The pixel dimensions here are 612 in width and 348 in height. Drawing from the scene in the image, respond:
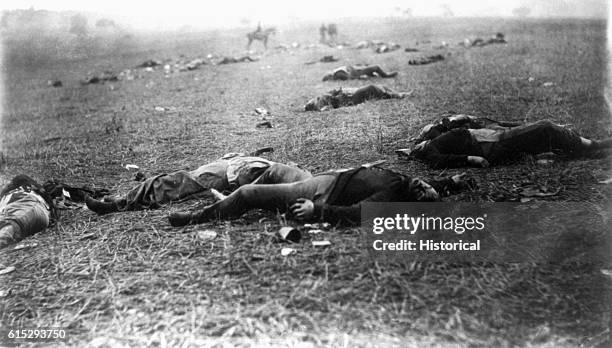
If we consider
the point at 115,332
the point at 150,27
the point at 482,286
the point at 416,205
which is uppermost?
the point at 150,27

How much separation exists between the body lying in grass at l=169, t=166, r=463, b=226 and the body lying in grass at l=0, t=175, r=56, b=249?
964 millimetres

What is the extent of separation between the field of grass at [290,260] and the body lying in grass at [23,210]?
90 millimetres

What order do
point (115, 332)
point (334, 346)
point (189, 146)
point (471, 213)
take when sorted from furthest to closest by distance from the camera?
point (189, 146) → point (471, 213) → point (115, 332) → point (334, 346)

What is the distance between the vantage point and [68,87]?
32.8ft

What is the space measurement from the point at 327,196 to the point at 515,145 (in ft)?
5.28

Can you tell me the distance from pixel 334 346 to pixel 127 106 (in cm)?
639

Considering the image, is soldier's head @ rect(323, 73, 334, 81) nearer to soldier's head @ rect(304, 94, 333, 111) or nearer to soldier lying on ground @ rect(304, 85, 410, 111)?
soldier lying on ground @ rect(304, 85, 410, 111)

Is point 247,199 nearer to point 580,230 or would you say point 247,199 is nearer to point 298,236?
point 298,236

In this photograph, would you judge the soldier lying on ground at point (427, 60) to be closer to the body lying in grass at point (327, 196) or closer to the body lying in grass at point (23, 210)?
the body lying in grass at point (327, 196)

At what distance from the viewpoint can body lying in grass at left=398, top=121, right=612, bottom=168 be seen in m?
3.32

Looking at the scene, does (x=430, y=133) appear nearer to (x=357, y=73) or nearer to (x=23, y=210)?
(x=23, y=210)

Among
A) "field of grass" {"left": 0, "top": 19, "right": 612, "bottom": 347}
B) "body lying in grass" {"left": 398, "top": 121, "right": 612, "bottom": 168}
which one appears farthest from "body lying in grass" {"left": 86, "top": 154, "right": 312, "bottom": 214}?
"body lying in grass" {"left": 398, "top": 121, "right": 612, "bottom": 168}

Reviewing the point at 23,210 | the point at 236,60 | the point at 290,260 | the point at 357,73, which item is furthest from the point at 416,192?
the point at 236,60

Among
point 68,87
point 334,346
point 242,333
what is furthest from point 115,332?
point 68,87
